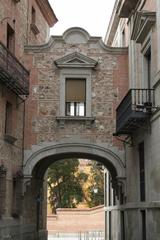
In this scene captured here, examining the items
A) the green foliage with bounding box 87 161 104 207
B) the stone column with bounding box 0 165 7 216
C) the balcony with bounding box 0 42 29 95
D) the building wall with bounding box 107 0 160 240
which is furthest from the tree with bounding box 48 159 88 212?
the stone column with bounding box 0 165 7 216

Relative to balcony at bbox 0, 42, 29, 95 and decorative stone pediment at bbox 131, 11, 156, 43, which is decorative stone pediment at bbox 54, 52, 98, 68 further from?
decorative stone pediment at bbox 131, 11, 156, 43

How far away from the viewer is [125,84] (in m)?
22.7

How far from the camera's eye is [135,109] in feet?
57.4

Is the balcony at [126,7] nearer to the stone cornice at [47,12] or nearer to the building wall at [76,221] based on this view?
the stone cornice at [47,12]

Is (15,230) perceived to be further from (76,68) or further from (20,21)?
(20,21)

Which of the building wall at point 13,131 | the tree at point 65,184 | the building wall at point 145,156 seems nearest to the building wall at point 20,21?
the building wall at point 13,131

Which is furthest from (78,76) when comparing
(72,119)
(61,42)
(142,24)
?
(142,24)

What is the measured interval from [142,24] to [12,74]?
16.6 feet

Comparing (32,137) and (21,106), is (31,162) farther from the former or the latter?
(21,106)

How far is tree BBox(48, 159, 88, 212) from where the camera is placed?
4947 cm

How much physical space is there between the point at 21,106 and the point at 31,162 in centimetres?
245

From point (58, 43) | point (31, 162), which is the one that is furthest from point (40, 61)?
point (31, 162)

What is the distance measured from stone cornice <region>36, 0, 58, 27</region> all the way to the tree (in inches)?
872

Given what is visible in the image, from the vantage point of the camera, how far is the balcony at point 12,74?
58.2 ft
